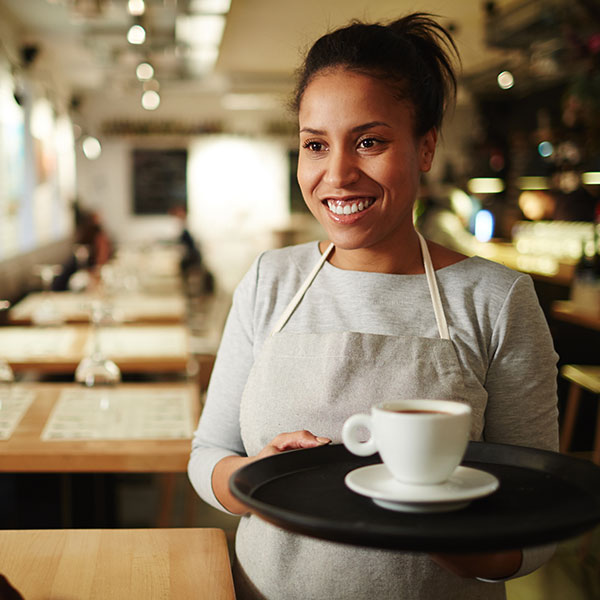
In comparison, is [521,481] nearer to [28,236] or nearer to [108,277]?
[108,277]

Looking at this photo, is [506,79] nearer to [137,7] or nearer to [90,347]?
[137,7]

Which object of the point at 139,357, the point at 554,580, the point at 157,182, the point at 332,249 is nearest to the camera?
the point at 332,249

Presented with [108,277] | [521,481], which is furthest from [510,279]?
[108,277]

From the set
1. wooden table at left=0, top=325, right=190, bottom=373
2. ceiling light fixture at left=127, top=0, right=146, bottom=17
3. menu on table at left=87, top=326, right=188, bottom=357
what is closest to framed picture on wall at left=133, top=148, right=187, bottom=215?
ceiling light fixture at left=127, top=0, right=146, bottom=17

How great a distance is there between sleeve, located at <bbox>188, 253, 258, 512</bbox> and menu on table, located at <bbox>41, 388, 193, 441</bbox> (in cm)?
84

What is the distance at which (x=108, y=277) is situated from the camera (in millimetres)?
5848

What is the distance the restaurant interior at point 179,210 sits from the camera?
2.75 m

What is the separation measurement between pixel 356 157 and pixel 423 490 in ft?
2.00

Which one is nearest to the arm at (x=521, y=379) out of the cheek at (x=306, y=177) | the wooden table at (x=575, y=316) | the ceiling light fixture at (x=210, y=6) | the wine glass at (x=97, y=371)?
the cheek at (x=306, y=177)

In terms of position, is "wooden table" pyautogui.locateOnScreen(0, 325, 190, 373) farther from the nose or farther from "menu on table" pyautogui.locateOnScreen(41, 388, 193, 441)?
the nose

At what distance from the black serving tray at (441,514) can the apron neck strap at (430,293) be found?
0.26 metres

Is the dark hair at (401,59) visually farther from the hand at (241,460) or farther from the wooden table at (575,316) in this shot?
the wooden table at (575,316)

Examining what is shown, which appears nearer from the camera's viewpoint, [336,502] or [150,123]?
[336,502]

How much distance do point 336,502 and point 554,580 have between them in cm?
276
